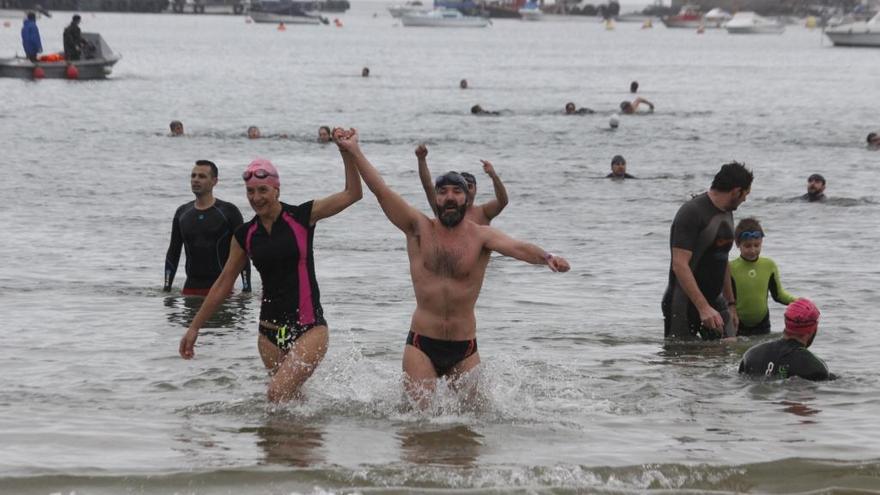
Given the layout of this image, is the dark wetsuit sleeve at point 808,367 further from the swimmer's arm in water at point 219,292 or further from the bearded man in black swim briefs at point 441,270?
the swimmer's arm in water at point 219,292

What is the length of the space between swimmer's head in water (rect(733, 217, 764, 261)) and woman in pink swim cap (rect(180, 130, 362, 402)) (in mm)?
4094

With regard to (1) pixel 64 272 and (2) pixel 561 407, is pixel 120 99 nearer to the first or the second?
(1) pixel 64 272

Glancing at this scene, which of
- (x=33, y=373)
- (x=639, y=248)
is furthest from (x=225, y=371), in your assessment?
(x=639, y=248)

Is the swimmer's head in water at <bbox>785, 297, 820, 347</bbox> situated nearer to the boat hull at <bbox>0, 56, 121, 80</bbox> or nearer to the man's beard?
the man's beard

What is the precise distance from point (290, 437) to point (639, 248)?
1098cm

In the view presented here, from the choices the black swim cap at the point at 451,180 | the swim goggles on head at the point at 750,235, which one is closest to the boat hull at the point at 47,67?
the swim goggles on head at the point at 750,235

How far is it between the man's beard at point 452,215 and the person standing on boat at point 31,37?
3939 centimetres

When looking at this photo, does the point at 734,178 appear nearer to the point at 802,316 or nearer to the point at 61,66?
the point at 802,316

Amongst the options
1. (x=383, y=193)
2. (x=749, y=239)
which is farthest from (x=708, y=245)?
(x=383, y=193)

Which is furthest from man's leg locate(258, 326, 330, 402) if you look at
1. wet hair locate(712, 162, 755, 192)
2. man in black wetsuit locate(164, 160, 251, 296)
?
man in black wetsuit locate(164, 160, 251, 296)

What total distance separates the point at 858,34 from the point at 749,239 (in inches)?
4432

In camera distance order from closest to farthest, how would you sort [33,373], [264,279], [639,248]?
[264,279] → [33,373] → [639,248]

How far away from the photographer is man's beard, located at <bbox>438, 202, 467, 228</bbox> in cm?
880

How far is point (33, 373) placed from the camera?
1163 centimetres
